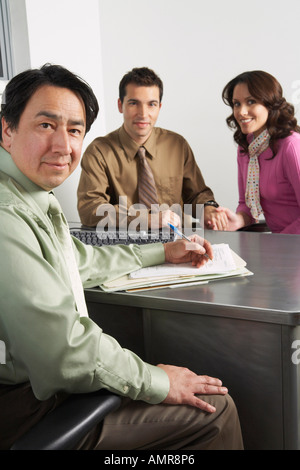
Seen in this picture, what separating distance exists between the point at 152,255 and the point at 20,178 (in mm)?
538

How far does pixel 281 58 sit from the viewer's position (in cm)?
306

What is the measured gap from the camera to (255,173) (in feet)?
7.57

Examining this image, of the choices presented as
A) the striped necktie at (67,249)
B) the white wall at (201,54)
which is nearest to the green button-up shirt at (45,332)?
the striped necktie at (67,249)

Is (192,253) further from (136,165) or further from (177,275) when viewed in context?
(136,165)

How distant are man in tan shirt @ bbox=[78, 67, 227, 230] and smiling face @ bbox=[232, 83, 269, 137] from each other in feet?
1.13

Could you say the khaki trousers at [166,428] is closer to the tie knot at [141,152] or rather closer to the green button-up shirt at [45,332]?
the green button-up shirt at [45,332]

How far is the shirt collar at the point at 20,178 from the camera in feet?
3.59

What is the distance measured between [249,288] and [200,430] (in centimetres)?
40

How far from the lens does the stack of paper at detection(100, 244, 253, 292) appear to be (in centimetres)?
132

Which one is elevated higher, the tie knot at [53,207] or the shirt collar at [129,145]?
the shirt collar at [129,145]

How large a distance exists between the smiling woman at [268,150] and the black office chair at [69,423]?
146 cm

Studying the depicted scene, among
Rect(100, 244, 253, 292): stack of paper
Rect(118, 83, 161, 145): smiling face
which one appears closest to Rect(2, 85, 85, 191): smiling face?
Rect(100, 244, 253, 292): stack of paper

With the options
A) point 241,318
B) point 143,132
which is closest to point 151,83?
point 143,132

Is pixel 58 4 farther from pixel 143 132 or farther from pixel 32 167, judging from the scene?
pixel 32 167
